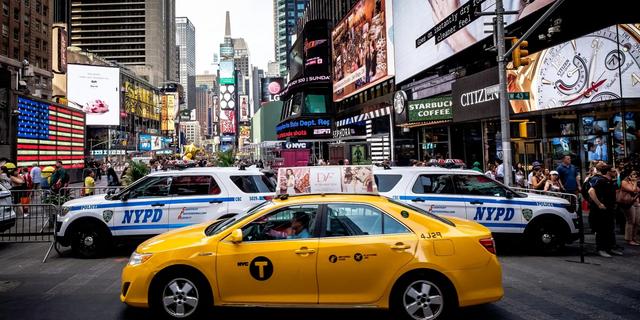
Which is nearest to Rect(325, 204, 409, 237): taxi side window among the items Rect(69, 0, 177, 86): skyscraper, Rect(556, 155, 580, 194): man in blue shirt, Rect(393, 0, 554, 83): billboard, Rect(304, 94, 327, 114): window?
Rect(556, 155, 580, 194): man in blue shirt

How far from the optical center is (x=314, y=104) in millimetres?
53312

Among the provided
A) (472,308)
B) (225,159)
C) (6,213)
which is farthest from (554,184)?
(225,159)

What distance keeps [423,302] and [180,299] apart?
2.81 metres

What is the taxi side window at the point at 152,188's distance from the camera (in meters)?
8.99

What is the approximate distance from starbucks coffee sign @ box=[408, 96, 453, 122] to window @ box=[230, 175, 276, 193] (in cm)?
1476

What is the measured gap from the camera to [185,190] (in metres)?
9.07

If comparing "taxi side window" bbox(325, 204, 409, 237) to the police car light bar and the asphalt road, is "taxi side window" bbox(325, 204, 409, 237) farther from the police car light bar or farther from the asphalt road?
the asphalt road

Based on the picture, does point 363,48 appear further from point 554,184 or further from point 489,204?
point 489,204

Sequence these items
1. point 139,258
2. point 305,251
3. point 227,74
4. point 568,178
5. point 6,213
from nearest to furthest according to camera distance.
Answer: point 305,251, point 139,258, point 6,213, point 568,178, point 227,74

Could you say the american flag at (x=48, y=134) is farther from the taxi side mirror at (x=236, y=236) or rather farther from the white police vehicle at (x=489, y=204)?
the taxi side mirror at (x=236, y=236)

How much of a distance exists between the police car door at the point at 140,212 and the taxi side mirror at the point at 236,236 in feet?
14.6

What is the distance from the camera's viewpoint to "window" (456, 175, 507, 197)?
8938mm

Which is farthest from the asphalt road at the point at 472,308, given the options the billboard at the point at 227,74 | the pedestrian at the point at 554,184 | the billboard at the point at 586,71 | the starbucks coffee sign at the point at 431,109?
the billboard at the point at 227,74

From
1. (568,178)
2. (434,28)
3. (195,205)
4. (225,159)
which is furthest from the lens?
(225,159)
